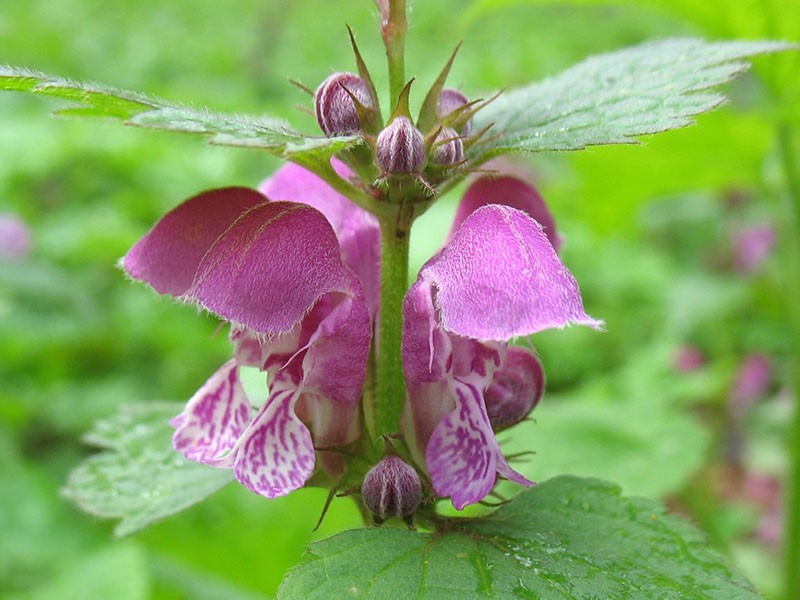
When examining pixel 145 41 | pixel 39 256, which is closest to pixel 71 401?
pixel 39 256

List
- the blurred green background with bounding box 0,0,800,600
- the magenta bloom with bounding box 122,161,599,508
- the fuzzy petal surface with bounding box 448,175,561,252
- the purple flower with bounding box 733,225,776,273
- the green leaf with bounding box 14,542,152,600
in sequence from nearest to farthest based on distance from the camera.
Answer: the magenta bloom with bounding box 122,161,599,508, the fuzzy petal surface with bounding box 448,175,561,252, the green leaf with bounding box 14,542,152,600, the blurred green background with bounding box 0,0,800,600, the purple flower with bounding box 733,225,776,273

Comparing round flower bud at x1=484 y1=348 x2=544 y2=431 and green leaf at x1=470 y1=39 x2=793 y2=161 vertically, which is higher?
green leaf at x1=470 y1=39 x2=793 y2=161

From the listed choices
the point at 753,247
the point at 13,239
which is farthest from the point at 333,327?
the point at 753,247

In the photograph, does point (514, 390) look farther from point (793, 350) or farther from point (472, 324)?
point (793, 350)

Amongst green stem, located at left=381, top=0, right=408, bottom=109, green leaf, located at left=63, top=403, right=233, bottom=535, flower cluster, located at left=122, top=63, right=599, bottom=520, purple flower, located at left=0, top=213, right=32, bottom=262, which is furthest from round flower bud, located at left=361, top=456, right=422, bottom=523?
purple flower, located at left=0, top=213, right=32, bottom=262

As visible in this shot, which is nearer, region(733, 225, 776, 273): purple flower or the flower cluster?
the flower cluster

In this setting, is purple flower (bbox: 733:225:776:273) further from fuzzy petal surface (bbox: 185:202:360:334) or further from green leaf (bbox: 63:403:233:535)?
fuzzy petal surface (bbox: 185:202:360:334)

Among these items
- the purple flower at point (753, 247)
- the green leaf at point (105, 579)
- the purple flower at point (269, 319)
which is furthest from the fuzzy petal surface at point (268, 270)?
the purple flower at point (753, 247)
